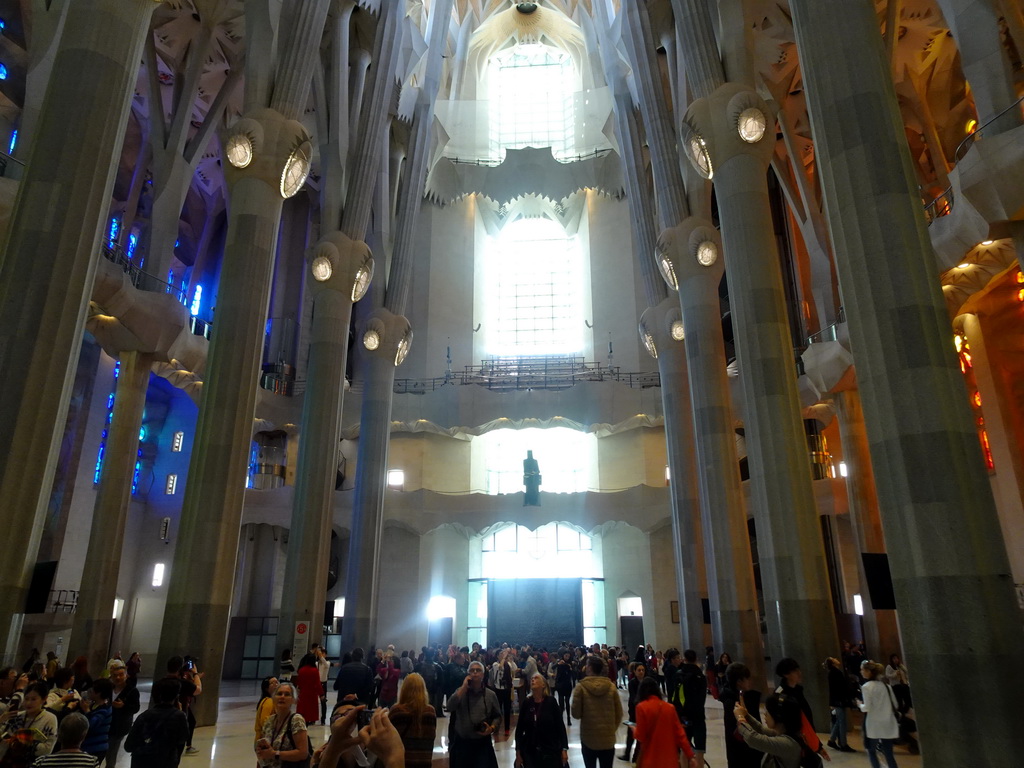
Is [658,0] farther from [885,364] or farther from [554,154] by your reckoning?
[885,364]

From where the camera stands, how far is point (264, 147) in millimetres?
12969

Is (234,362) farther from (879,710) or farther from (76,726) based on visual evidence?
(879,710)

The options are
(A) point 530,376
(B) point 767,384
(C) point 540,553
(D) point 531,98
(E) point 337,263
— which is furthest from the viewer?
(D) point 531,98

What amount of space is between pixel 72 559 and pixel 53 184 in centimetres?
1695

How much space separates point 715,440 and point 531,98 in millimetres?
23335

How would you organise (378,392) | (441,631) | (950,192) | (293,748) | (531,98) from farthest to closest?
(531,98)
(441,631)
(378,392)
(950,192)
(293,748)

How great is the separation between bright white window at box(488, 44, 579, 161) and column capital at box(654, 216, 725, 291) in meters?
16.1

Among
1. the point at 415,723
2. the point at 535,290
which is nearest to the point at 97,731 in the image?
the point at 415,723

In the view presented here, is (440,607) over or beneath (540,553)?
beneath

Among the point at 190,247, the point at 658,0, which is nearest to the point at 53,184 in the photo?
the point at 658,0

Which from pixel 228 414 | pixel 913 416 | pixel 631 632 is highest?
pixel 228 414

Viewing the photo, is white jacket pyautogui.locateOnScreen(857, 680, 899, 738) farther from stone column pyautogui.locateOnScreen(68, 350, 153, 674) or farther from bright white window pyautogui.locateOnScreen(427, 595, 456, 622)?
bright white window pyautogui.locateOnScreen(427, 595, 456, 622)

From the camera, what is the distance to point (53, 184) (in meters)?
8.20

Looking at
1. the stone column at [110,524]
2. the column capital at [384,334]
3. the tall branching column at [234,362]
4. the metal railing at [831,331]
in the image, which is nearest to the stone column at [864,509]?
the metal railing at [831,331]
